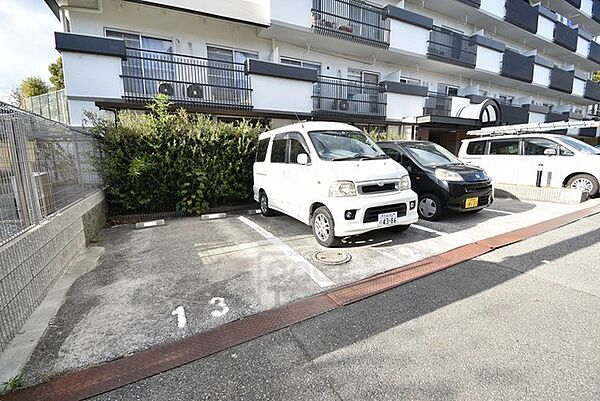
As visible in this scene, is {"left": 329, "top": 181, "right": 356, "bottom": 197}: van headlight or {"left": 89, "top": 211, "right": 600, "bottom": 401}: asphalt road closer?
{"left": 89, "top": 211, "right": 600, "bottom": 401}: asphalt road

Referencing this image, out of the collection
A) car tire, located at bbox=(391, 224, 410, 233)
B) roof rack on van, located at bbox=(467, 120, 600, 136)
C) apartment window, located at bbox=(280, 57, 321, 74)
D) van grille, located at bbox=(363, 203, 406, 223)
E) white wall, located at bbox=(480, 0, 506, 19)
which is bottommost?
car tire, located at bbox=(391, 224, 410, 233)

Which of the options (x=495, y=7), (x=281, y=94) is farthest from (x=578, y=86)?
(x=281, y=94)

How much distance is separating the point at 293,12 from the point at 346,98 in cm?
365

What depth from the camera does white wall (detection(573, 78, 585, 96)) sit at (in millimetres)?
22277

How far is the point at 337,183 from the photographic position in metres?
4.14

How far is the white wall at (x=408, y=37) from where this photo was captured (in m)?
12.2

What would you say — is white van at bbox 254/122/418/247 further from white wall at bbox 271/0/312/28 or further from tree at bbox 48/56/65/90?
tree at bbox 48/56/65/90

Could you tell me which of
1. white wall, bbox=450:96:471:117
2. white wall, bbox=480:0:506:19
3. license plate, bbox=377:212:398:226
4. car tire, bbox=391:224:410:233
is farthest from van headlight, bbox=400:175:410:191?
white wall, bbox=480:0:506:19

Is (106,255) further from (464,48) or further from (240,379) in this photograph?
(464,48)

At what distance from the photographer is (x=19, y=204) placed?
2723 millimetres

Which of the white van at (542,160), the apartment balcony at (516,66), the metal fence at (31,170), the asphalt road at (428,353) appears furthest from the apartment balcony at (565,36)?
the metal fence at (31,170)

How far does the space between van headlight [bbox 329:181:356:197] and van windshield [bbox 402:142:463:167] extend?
253 cm

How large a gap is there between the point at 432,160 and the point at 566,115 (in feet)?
81.0

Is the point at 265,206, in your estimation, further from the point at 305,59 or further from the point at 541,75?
the point at 541,75
